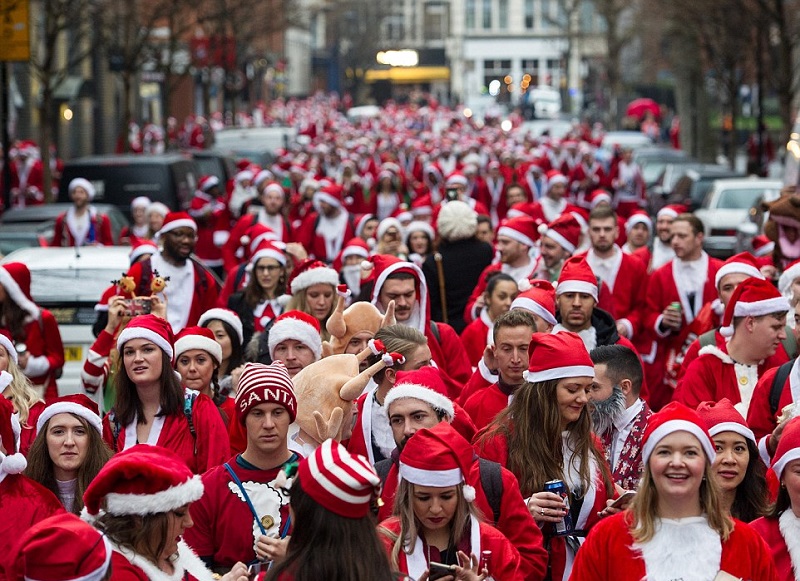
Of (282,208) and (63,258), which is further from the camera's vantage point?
(282,208)

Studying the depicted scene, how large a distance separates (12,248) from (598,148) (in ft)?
83.2

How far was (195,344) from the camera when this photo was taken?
8062mm

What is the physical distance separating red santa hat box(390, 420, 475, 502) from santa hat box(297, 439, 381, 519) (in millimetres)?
662

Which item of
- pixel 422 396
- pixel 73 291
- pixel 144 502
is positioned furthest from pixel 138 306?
pixel 144 502

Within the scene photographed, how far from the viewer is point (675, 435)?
5109 mm

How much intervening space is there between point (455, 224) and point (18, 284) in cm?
348

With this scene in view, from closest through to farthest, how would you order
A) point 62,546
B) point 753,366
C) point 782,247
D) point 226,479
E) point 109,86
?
point 62,546 → point 226,479 → point 753,366 → point 782,247 → point 109,86

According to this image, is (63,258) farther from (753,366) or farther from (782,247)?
(753,366)

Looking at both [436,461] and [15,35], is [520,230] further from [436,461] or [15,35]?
[15,35]

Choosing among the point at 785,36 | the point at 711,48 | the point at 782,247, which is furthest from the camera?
the point at 711,48

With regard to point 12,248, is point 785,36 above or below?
above

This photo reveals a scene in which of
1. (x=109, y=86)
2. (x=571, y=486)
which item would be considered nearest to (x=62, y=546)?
(x=571, y=486)

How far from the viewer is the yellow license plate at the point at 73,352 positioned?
11891 millimetres

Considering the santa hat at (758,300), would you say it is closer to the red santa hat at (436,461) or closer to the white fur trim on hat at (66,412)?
the red santa hat at (436,461)
